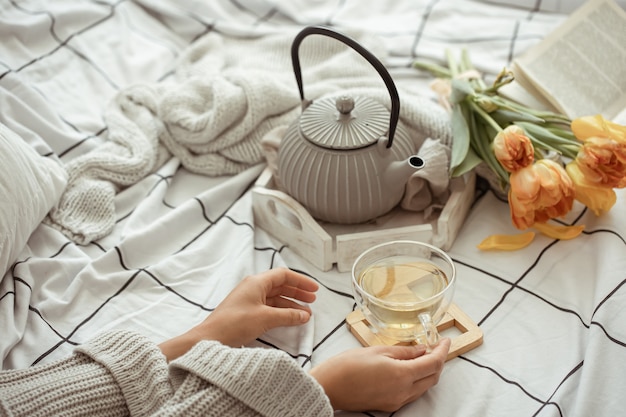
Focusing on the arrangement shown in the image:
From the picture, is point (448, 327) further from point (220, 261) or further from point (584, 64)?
point (584, 64)

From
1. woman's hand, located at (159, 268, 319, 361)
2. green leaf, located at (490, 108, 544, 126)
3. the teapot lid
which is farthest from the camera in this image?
green leaf, located at (490, 108, 544, 126)

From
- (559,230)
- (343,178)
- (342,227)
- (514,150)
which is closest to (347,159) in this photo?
(343,178)

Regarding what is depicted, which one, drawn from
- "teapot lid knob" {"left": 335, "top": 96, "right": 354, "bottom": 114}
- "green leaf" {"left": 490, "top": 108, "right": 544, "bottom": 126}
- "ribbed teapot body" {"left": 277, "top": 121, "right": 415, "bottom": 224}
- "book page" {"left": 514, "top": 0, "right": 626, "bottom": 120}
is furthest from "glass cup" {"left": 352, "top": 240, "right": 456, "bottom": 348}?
"book page" {"left": 514, "top": 0, "right": 626, "bottom": 120}

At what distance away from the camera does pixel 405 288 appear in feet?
2.83

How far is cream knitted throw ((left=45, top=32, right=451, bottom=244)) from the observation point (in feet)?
3.52

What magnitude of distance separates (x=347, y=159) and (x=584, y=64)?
0.52m

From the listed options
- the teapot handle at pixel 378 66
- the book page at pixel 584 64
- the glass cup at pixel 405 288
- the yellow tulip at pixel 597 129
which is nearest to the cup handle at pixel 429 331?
the glass cup at pixel 405 288

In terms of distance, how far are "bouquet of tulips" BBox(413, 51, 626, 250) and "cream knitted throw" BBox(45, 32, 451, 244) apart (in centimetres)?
5

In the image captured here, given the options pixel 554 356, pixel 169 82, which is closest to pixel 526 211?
pixel 554 356

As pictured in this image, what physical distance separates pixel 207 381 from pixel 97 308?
27cm

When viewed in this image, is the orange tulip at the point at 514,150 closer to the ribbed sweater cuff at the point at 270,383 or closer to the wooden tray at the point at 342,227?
the wooden tray at the point at 342,227

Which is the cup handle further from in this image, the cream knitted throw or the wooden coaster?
the cream knitted throw

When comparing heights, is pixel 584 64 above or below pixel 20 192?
above

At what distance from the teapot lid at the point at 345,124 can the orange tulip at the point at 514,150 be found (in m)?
0.17
